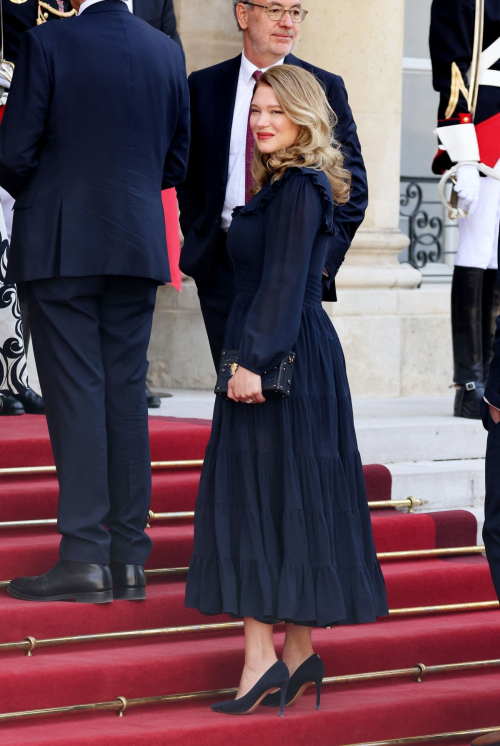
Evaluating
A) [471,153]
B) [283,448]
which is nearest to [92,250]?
[283,448]

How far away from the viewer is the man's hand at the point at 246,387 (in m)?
3.67

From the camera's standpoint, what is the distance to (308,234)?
12.0 feet

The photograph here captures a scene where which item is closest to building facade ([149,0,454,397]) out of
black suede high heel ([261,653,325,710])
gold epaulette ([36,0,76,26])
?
gold epaulette ([36,0,76,26])

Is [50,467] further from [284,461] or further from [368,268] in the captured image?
[368,268]

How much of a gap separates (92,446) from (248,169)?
112 cm

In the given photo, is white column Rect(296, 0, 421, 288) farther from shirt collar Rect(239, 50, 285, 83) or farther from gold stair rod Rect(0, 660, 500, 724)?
gold stair rod Rect(0, 660, 500, 724)

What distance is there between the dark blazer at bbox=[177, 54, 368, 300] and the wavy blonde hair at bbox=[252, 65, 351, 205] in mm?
791

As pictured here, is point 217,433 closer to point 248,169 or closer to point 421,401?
point 248,169

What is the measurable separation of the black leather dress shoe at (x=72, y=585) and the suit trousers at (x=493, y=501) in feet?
3.80

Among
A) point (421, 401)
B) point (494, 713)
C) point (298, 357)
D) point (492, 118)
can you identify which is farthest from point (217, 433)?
point (421, 401)

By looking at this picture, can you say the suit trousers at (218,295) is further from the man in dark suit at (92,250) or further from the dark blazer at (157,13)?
the dark blazer at (157,13)

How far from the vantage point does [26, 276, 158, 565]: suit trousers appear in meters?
4.14

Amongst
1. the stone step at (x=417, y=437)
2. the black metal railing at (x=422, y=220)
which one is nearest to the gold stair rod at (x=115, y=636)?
the stone step at (x=417, y=437)

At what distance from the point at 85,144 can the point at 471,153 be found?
240cm
